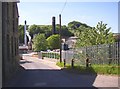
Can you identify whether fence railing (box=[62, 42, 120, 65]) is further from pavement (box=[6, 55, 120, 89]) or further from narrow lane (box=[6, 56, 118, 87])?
narrow lane (box=[6, 56, 118, 87])

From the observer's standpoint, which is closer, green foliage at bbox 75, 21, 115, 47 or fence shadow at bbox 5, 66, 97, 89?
fence shadow at bbox 5, 66, 97, 89

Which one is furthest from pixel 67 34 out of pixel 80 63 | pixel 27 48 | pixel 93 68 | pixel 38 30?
pixel 93 68

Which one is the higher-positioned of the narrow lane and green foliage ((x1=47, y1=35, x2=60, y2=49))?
green foliage ((x1=47, y1=35, x2=60, y2=49))

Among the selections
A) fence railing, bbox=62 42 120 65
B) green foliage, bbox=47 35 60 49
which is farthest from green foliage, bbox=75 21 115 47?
green foliage, bbox=47 35 60 49

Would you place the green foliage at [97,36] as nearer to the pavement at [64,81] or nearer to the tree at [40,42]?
the pavement at [64,81]

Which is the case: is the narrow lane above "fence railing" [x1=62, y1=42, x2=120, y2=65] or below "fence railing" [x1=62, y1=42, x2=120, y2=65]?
below

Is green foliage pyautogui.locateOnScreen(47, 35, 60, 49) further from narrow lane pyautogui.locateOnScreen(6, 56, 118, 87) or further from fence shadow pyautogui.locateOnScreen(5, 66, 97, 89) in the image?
fence shadow pyautogui.locateOnScreen(5, 66, 97, 89)

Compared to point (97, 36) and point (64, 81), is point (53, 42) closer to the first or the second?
point (97, 36)

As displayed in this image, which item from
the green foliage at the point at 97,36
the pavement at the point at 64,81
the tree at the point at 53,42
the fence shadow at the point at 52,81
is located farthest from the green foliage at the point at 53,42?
the fence shadow at the point at 52,81

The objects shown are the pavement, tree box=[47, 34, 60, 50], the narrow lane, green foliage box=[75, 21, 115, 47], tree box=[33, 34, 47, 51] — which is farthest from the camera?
tree box=[33, 34, 47, 51]

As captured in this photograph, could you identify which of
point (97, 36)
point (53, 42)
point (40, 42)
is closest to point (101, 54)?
point (97, 36)

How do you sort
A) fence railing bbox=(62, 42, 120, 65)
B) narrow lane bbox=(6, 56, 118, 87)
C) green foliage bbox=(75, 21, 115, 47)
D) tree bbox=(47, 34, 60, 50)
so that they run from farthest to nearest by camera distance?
tree bbox=(47, 34, 60, 50), green foliage bbox=(75, 21, 115, 47), fence railing bbox=(62, 42, 120, 65), narrow lane bbox=(6, 56, 118, 87)

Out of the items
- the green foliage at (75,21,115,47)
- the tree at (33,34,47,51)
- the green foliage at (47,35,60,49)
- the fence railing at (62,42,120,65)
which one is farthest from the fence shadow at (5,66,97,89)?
the tree at (33,34,47,51)

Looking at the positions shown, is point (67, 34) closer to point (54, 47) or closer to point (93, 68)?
point (54, 47)
